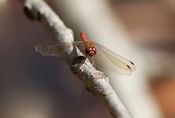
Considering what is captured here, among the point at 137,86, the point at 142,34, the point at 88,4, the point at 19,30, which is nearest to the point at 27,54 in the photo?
the point at 19,30

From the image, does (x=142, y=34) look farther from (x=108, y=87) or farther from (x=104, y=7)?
(x=108, y=87)

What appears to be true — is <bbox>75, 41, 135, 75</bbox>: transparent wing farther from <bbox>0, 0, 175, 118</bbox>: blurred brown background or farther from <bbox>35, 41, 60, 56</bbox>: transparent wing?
<bbox>0, 0, 175, 118</bbox>: blurred brown background

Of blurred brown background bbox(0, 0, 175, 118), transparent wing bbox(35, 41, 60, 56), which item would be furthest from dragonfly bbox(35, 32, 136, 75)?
blurred brown background bbox(0, 0, 175, 118)

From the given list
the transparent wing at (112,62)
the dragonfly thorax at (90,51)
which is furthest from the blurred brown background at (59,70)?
the dragonfly thorax at (90,51)

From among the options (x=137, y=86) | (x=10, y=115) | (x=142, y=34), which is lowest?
(x=10, y=115)

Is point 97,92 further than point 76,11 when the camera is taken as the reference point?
No

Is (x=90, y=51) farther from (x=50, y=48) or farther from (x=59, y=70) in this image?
(x=59, y=70)

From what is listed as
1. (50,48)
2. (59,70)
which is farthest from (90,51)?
(59,70)

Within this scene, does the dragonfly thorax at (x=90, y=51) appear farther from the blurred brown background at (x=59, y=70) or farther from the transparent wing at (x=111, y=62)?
the blurred brown background at (x=59, y=70)
